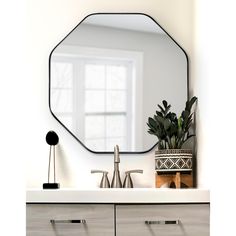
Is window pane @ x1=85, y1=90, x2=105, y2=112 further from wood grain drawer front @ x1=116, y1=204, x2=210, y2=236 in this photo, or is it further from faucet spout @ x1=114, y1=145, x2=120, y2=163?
wood grain drawer front @ x1=116, y1=204, x2=210, y2=236

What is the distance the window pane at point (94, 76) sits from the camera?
279 centimetres

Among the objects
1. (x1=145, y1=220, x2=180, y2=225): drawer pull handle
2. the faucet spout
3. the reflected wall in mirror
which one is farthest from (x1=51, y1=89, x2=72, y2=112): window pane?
(x1=145, y1=220, x2=180, y2=225): drawer pull handle

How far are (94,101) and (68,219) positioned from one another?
0.76 m

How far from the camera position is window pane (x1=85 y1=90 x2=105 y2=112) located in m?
2.78

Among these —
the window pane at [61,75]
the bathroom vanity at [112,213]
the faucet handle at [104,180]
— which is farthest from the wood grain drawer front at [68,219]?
the window pane at [61,75]

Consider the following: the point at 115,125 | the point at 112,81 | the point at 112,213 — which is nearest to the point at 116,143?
the point at 115,125

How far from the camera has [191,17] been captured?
285 cm

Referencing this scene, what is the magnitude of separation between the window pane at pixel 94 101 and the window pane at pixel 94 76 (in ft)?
0.12

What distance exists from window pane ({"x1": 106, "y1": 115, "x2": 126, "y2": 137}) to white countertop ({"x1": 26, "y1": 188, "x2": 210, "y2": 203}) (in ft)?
1.84
